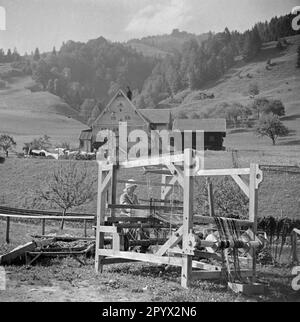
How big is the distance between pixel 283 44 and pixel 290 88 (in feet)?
31.0

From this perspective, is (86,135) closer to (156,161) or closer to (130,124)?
(130,124)

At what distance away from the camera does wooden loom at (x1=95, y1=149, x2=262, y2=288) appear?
18.9 feet

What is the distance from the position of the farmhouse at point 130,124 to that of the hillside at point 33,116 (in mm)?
6022

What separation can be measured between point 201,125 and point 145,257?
39475 millimetres

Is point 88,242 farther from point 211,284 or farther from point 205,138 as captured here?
point 205,138

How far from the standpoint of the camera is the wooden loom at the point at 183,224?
227 inches

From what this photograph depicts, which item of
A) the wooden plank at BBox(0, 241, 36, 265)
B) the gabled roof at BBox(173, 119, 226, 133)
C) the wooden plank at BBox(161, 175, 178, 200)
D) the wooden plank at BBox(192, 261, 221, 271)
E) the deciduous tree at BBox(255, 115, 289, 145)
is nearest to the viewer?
the wooden plank at BBox(192, 261, 221, 271)

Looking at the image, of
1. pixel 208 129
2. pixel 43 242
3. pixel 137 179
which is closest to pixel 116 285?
pixel 43 242

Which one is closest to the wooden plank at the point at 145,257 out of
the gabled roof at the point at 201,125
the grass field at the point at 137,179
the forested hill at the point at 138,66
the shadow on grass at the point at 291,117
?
the grass field at the point at 137,179

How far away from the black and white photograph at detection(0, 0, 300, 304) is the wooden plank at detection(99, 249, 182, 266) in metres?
0.02

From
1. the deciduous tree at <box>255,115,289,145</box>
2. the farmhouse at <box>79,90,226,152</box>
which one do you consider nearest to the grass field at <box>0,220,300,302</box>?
the farmhouse at <box>79,90,226,152</box>

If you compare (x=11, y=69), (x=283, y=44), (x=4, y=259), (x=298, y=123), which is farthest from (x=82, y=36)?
(x=283, y=44)

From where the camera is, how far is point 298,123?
179 feet

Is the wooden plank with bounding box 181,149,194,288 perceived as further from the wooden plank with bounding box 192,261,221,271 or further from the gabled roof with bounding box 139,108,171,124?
the gabled roof with bounding box 139,108,171,124
